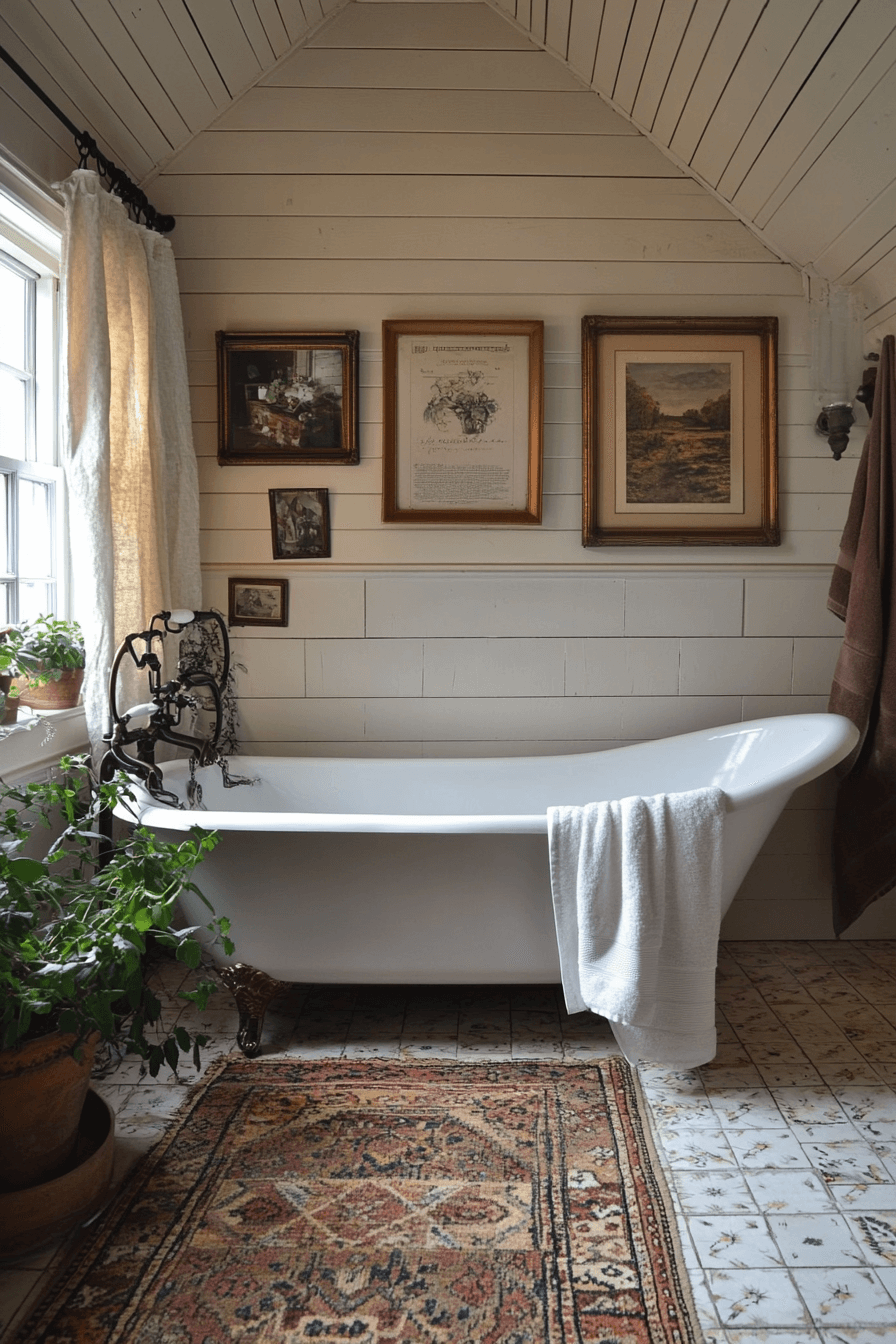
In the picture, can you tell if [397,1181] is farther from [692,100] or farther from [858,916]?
[692,100]

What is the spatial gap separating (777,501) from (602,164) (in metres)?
1.19

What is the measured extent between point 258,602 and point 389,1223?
75.9 inches

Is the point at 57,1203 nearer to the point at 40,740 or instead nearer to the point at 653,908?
the point at 40,740

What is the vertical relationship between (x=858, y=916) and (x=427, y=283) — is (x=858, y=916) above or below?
below

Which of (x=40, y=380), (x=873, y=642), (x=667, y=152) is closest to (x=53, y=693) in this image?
(x=40, y=380)

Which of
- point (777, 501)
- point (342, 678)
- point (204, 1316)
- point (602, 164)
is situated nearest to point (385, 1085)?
point (204, 1316)

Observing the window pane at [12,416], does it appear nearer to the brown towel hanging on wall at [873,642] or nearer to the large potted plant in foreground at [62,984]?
the large potted plant in foreground at [62,984]

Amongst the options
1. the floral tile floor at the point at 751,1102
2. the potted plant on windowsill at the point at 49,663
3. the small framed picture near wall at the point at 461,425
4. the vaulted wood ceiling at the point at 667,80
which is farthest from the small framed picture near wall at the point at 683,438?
the potted plant on windowsill at the point at 49,663

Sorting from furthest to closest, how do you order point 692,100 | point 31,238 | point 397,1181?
1. point 692,100
2. point 31,238
3. point 397,1181

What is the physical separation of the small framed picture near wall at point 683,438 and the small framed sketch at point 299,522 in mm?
835

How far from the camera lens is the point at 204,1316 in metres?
1.53

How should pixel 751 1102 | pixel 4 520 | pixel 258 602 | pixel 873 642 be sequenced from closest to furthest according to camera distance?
pixel 751 1102, pixel 4 520, pixel 873 642, pixel 258 602

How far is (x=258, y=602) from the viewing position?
Result: 3166 mm

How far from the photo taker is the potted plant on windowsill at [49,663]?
2.42 metres
